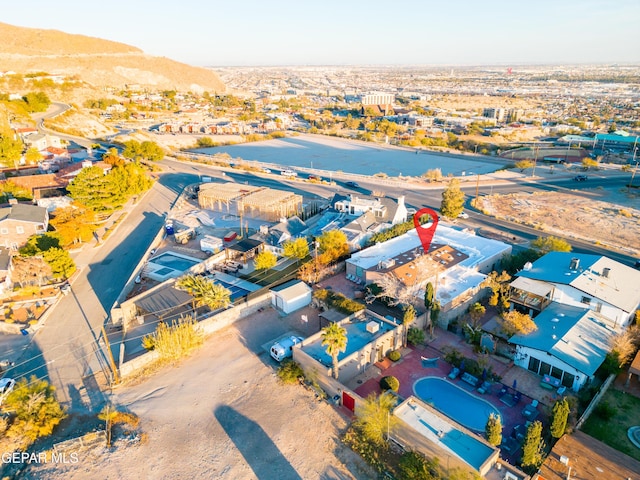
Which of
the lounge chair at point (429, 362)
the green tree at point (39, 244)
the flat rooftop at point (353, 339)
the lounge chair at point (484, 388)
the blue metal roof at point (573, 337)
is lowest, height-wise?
the lounge chair at point (429, 362)

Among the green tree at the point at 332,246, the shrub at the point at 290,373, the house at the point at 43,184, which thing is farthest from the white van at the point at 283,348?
the house at the point at 43,184

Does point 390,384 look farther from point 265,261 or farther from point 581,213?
point 581,213

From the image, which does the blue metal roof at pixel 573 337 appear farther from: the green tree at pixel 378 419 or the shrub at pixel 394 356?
the green tree at pixel 378 419

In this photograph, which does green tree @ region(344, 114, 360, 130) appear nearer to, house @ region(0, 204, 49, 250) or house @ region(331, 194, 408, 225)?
house @ region(331, 194, 408, 225)

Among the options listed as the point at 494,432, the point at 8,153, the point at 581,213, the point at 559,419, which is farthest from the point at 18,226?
the point at 581,213

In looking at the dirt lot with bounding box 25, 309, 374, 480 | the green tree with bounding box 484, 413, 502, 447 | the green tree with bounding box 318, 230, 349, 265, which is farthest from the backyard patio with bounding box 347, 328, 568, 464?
the green tree with bounding box 318, 230, 349, 265

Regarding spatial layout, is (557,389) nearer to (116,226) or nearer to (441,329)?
(441,329)

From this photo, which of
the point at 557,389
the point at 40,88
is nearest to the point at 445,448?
the point at 557,389
